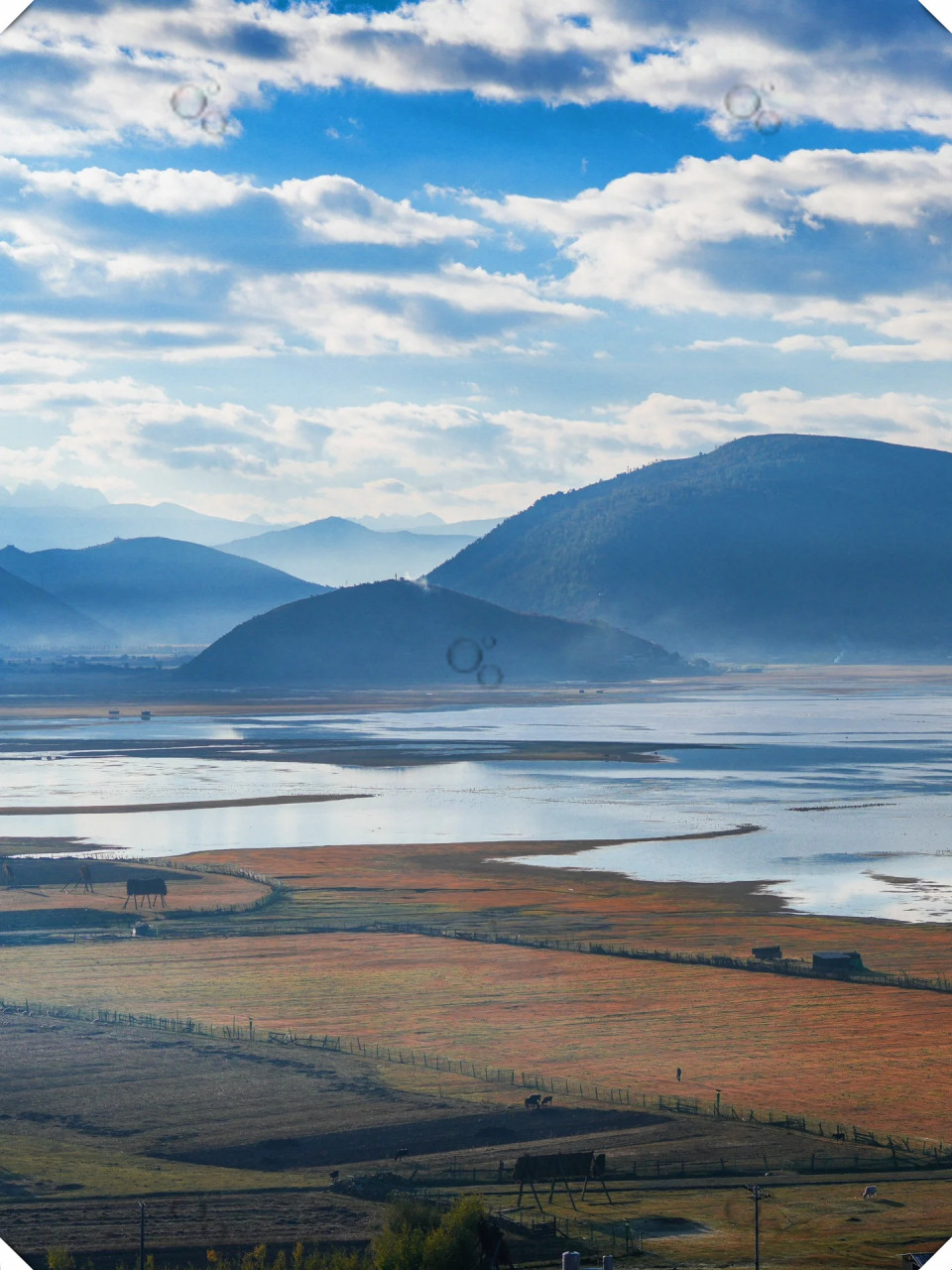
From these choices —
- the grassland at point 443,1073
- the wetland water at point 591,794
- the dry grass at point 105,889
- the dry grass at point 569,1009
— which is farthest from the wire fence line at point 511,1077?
the wetland water at point 591,794

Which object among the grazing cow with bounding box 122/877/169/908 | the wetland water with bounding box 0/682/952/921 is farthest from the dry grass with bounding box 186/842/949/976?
the grazing cow with bounding box 122/877/169/908

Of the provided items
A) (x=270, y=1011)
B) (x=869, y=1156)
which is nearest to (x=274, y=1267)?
(x=869, y=1156)

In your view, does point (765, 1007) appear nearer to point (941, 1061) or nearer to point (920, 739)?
point (941, 1061)

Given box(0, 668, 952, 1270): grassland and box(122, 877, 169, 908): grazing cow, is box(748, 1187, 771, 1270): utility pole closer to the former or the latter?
box(0, 668, 952, 1270): grassland

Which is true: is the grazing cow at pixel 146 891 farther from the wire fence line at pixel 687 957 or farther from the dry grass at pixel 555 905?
the wire fence line at pixel 687 957

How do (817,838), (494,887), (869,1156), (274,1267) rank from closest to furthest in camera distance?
(274,1267)
(869,1156)
(494,887)
(817,838)
